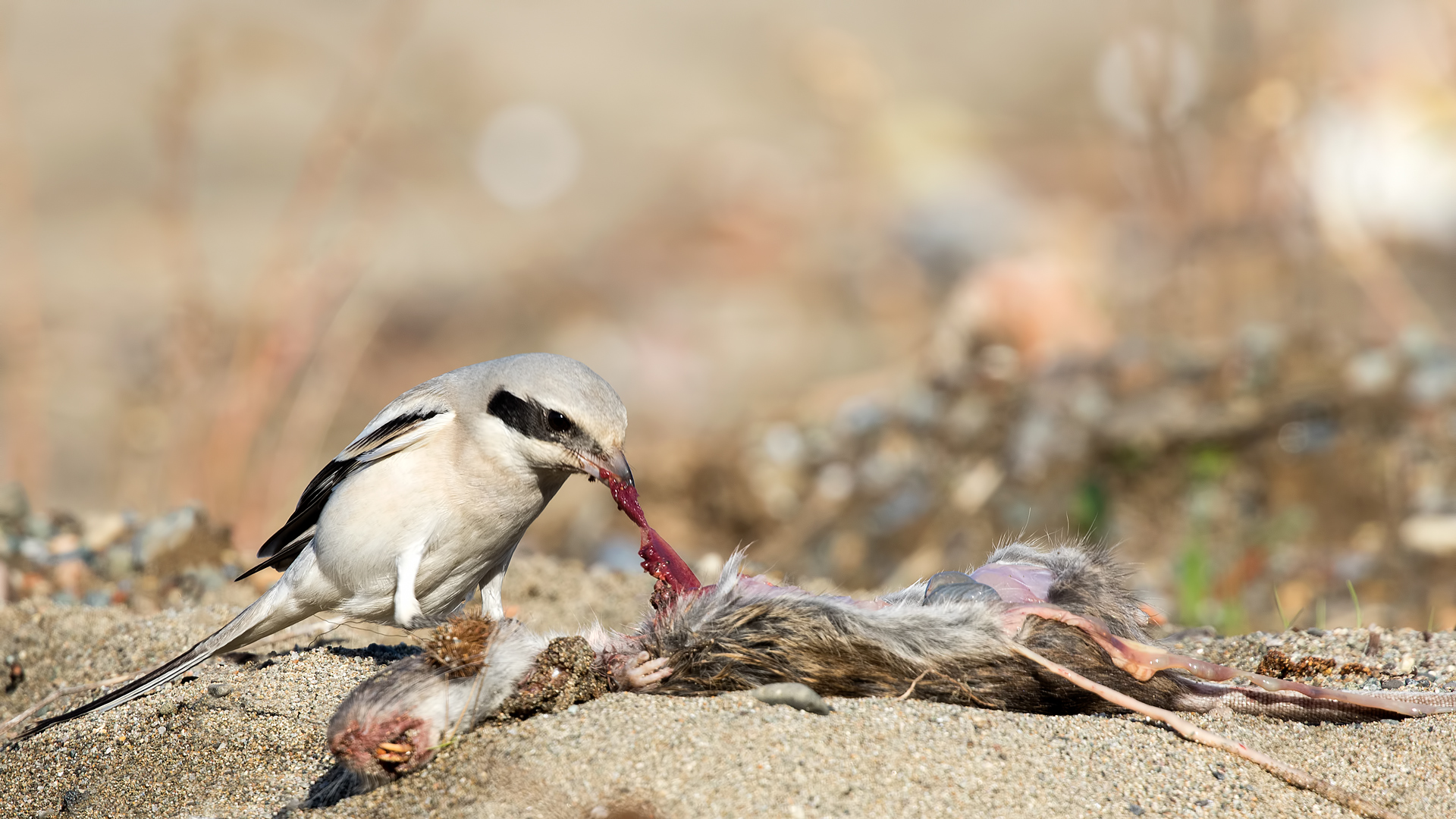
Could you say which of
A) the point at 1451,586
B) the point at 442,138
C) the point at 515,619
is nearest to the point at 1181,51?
the point at 1451,586

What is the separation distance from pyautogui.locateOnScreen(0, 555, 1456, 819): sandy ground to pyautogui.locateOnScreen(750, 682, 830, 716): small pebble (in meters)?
0.02

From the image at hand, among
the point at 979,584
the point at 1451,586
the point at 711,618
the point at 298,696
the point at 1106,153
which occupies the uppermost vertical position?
the point at 1106,153

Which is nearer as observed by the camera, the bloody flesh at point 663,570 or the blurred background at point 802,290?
the bloody flesh at point 663,570

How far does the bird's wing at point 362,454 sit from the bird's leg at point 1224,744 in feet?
5.57

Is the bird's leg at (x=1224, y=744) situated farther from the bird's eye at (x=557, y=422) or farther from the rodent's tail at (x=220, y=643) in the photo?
the rodent's tail at (x=220, y=643)

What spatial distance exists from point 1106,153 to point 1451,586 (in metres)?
9.51

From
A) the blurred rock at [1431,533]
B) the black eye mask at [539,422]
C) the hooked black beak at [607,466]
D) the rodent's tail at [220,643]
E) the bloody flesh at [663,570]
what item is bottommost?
the rodent's tail at [220,643]

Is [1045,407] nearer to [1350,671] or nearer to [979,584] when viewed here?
→ [1350,671]

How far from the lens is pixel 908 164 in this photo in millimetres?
12633

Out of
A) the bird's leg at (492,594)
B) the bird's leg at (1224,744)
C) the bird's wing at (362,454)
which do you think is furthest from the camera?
the bird's leg at (492,594)

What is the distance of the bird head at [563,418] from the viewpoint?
3078 millimetres

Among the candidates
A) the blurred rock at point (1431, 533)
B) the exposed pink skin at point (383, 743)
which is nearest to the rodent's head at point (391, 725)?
the exposed pink skin at point (383, 743)

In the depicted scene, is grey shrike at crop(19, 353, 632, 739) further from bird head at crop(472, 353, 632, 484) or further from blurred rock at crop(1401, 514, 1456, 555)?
blurred rock at crop(1401, 514, 1456, 555)

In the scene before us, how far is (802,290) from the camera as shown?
11672mm
